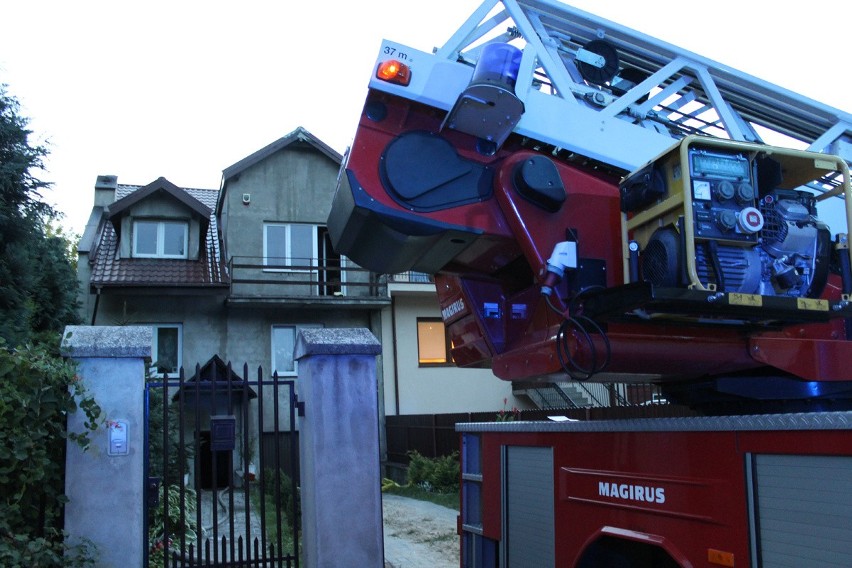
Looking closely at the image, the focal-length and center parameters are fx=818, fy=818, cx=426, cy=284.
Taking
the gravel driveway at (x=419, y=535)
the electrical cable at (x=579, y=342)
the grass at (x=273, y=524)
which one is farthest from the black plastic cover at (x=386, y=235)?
the gravel driveway at (x=419, y=535)

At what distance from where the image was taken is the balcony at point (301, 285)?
68.9ft

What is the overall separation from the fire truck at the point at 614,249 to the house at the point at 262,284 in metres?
15.6

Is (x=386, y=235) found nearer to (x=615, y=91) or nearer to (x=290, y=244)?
(x=615, y=91)

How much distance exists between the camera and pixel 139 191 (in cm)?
2100

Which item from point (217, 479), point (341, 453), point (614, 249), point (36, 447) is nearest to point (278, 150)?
point (217, 479)

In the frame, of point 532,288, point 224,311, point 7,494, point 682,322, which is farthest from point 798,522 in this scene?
point 224,311

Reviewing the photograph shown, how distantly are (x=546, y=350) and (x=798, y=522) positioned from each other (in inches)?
72.3

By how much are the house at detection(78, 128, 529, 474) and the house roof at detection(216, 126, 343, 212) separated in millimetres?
39

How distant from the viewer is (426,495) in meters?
16.4

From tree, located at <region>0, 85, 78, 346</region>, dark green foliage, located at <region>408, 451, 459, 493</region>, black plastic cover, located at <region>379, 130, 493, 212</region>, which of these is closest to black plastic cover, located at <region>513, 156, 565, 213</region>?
black plastic cover, located at <region>379, 130, 493, 212</region>

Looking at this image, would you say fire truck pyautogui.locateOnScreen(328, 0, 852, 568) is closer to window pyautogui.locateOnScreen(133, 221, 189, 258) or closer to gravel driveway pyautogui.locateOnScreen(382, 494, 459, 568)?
gravel driveway pyautogui.locateOnScreen(382, 494, 459, 568)

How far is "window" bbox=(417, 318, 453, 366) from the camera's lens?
75.1ft

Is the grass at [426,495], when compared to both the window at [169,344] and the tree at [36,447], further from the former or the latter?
the tree at [36,447]

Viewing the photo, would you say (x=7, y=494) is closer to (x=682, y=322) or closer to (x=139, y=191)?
(x=682, y=322)
